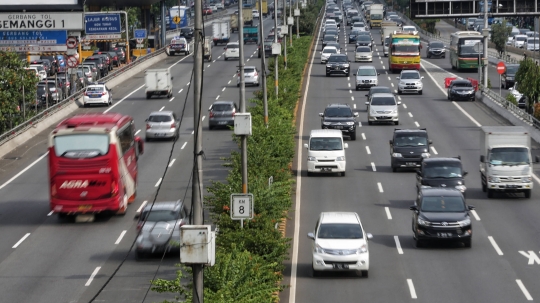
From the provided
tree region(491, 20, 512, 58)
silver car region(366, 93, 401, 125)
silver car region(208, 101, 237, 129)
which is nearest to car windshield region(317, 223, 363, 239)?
silver car region(208, 101, 237, 129)

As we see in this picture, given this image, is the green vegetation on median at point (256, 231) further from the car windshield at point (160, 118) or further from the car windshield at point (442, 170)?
the car windshield at point (160, 118)

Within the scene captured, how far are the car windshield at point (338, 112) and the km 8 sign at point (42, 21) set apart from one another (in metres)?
14.7

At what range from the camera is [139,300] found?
25.4 metres

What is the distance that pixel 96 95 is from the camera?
66.2m

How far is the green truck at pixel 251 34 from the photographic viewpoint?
118 m

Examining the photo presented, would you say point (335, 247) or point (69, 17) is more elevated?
point (69, 17)

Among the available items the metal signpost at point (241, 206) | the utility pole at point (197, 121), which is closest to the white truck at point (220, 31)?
the metal signpost at point (241, 206)

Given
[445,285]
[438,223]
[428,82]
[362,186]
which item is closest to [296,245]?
[438,223]

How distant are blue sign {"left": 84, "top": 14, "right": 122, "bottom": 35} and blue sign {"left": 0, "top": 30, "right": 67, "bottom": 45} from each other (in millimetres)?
24618

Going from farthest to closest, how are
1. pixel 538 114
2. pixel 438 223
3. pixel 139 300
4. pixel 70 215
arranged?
pixel 538 114
pixel 70 215
pixel 438 223
pixel 139 300

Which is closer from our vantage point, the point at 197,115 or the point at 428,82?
the point at 197,115

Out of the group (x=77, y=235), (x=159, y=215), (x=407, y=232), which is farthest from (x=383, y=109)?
(x=159, y=215)

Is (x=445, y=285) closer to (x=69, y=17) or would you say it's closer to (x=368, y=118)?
(x=69, y=17)

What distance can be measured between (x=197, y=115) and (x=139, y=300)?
844cm
